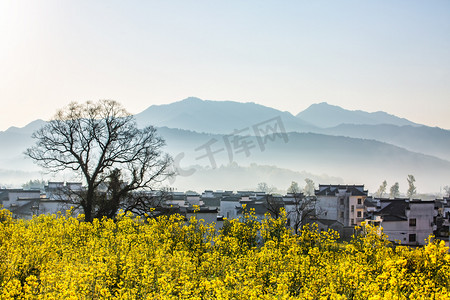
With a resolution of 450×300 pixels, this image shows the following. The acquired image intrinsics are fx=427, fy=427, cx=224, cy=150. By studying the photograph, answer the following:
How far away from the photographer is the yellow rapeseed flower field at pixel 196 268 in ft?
48.3

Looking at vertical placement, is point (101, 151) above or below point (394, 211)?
above

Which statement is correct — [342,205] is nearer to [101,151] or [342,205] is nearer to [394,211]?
[394,211]

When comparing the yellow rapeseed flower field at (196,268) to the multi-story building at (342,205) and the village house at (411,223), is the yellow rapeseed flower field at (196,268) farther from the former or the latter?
the multi-story building at (342,205)

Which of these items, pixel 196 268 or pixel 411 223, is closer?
pixel 196 268

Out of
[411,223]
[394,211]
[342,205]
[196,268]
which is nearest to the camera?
[196,268]

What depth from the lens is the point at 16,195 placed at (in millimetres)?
82562

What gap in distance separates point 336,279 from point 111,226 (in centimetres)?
1530

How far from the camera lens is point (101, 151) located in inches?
1516

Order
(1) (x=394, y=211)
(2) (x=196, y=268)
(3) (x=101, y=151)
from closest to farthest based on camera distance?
(2) (x=196, y=268), (3) (x=101, y=151), (1) (x=394, y=211)

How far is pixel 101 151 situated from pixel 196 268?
70.2 feet

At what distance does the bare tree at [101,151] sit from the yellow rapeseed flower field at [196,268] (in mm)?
9644

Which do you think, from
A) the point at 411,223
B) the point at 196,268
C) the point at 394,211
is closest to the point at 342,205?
the point at 394,211

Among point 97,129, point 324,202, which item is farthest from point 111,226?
point 324,202

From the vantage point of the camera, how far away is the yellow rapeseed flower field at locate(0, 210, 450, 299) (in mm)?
14711
